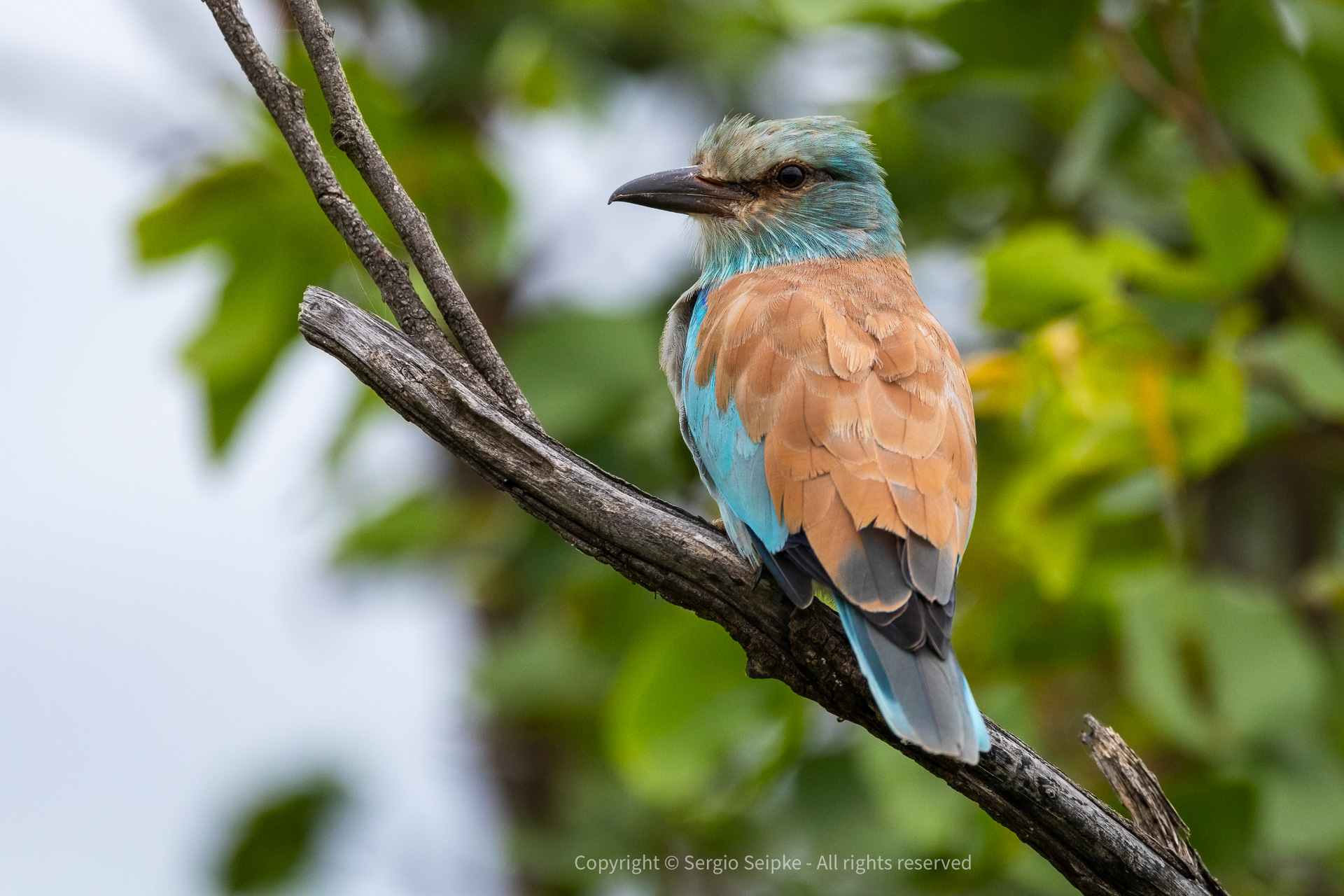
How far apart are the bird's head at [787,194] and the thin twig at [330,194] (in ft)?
6.13

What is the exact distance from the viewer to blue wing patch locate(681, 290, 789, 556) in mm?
2746

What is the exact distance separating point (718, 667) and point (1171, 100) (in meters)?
2.18

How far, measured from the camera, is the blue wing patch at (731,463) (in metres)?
2.75

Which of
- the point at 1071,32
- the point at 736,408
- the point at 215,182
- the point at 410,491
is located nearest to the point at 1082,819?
the point at 736,408

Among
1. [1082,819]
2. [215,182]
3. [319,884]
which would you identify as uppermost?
[215,182]

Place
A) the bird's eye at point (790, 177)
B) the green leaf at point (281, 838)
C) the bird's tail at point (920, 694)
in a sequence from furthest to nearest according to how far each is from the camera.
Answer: the green leaf at point (281, 838) → the bird's eye at point (790, 177) → the bird's tail at point (920, 694)

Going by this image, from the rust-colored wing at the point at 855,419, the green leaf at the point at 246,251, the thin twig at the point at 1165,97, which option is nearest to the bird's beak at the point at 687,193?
the rust-colored wing at the point at 855,419

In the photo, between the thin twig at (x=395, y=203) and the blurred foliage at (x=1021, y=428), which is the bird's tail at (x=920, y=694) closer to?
the thin twig at (x=395, y=203)

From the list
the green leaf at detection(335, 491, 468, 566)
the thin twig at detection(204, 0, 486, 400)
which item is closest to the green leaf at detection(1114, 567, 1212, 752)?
the thin twig at detection(204, 0, 486, 400)

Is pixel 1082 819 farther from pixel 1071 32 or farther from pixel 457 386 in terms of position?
pixel 1071 32

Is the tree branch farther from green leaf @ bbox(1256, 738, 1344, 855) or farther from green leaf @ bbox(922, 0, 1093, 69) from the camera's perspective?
green leaf @ bbox(922, 0, 1093, 69)

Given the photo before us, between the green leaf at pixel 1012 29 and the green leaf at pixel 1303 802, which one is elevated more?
the green leaf at pixel 1012 29

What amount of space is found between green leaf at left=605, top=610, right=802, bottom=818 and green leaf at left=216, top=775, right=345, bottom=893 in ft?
6.13

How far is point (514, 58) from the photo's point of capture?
18.6 feet
